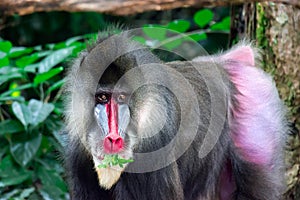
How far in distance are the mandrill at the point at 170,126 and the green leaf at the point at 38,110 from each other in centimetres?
107

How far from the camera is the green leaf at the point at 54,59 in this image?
534 cm

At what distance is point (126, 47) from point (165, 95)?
320 mm

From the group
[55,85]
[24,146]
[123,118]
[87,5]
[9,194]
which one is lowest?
[9,194]

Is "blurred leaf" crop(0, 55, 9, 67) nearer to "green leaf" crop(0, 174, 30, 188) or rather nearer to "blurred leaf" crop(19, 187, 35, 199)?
"green leaf" crop(0, 174, 30, 188)

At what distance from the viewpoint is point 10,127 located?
5.11m

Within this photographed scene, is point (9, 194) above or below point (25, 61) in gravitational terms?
below

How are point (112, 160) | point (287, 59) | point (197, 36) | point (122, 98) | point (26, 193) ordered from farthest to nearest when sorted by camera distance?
point (197, 36), point (26, 193), point (287, 59), point (122, 98), point (112, 160)

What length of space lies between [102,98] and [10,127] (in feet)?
6.02

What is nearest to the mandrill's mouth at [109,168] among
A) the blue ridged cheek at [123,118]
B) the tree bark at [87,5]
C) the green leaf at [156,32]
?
the blue ridged cheek at [123,118]

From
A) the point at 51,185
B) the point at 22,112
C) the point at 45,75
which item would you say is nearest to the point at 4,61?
the point at 45,75

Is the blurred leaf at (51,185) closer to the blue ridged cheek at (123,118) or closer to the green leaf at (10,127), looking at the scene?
the green leaf at (10,127)

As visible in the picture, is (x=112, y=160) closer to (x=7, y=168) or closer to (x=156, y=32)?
(x=7, y=168)

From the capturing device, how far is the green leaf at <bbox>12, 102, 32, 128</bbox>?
488 cm

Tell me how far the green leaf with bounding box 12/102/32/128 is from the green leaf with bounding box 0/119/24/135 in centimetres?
17
